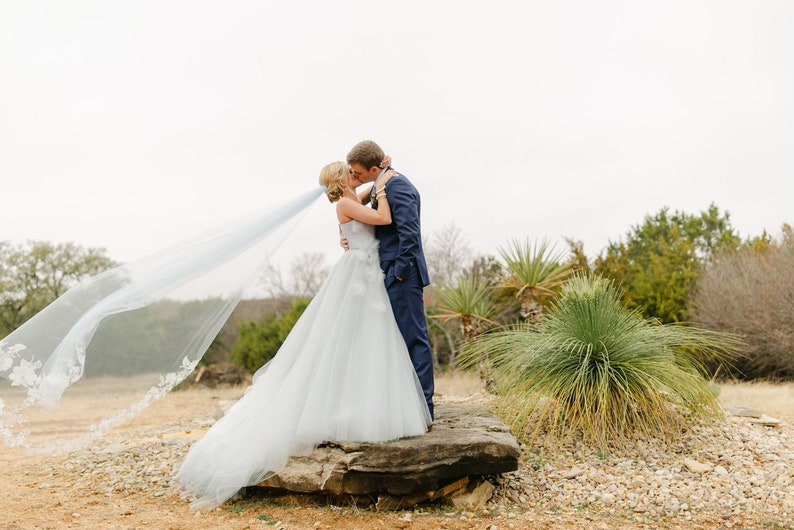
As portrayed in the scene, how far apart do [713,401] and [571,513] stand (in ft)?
8.22

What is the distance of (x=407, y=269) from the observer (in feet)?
15.9

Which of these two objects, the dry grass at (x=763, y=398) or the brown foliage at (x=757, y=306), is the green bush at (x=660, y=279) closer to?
the brown foliage at (x=757, y=306)

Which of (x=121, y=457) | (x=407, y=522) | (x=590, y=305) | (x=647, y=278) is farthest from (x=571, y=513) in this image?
(x=647, y=278)

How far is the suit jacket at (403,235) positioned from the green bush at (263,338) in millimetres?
11265

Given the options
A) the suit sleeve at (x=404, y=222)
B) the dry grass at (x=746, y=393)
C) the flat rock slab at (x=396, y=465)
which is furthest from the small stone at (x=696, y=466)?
the suit sleeve at (x=404, y=222)

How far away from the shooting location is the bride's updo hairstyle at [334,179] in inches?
200

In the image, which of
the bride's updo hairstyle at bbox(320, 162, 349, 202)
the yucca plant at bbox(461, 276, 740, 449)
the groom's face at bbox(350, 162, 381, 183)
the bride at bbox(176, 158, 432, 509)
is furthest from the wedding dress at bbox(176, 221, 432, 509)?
the yucca plant at bbox(461, 276, 740, 449)

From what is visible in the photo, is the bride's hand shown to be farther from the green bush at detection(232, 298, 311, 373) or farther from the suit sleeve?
the green bush at detection(232, 298, 311, 373)

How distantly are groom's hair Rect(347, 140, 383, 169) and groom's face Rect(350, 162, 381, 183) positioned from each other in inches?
1.0

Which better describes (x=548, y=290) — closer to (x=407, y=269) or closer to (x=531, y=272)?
(x=531, y=272)

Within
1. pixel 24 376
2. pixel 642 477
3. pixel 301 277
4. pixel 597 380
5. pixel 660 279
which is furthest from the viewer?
pixel 301 277

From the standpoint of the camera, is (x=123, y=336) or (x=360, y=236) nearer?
(x=123, y=336)

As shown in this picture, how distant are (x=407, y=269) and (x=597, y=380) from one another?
271 cm

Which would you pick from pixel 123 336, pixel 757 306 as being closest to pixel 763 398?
pixel 757 306
